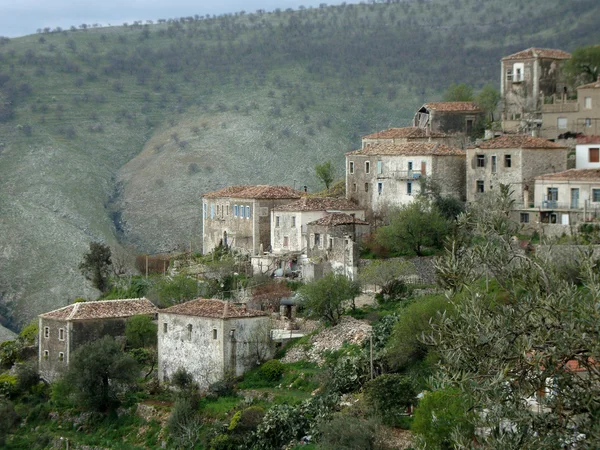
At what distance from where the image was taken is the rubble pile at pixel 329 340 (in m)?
47.8

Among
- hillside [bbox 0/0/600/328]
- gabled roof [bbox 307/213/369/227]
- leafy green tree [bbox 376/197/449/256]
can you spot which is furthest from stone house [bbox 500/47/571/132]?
hillside [bbox 0/0/600/328]

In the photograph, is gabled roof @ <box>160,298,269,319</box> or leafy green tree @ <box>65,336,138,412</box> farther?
leafy green tree @ <box>65,336,138,412</box>

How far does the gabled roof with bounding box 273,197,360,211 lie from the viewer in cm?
5956

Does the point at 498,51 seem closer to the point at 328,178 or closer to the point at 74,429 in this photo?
the point at 328,178

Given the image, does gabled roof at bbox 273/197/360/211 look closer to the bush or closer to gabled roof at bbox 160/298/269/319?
gabled roof at bbox 160/298/269/319

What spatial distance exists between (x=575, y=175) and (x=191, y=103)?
258 ft

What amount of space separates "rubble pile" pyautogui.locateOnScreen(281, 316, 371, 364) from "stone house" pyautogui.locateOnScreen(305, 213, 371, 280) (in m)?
4.92

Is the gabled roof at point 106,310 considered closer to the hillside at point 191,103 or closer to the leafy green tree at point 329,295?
the leafy green tree at point 329,295

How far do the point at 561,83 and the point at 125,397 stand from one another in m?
29.3

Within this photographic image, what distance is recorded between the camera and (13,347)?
59812 mm

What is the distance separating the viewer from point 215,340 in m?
48.9

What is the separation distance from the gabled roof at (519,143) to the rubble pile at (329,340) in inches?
492

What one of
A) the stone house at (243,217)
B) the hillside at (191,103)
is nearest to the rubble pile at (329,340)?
the stone house at (243,217)

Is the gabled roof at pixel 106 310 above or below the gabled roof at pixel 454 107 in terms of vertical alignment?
below
